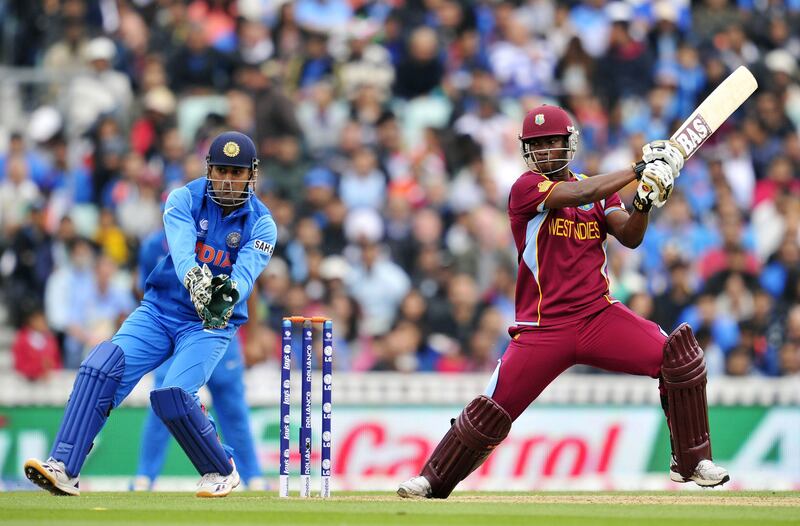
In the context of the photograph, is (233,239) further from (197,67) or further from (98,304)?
(197,67)

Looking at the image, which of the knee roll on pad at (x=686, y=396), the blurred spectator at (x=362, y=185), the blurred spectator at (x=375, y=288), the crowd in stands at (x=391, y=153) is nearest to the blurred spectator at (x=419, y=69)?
the crowd in stands at (x=391, y=153)

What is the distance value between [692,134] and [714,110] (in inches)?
11.9

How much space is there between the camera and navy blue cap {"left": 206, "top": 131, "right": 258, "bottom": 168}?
8.87 metres

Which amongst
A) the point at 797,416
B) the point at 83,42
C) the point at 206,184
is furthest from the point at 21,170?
the point at 797,416

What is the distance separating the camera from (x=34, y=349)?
13812 mm

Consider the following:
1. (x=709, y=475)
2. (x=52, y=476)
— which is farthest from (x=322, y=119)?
(x=709, y=475)

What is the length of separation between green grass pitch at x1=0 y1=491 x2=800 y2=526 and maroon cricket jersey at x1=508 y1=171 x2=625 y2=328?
1157mm

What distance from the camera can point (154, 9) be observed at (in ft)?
59.5

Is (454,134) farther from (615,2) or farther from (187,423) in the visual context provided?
(187,423)

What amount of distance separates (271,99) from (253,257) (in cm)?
811

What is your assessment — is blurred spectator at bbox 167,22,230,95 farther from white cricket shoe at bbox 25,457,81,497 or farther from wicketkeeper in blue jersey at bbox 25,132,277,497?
white cricket shoe at bbox 25,457,81,497

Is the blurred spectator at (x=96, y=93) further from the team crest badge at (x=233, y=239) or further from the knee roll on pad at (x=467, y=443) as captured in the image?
the knee roll on pad at (x=467, y=443)

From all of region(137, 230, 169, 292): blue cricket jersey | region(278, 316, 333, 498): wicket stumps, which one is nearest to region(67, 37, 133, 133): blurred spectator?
region(137, 230, 169, 292): blue cricket jersey

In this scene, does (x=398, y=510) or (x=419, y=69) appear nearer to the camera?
(x=398, y=510)
